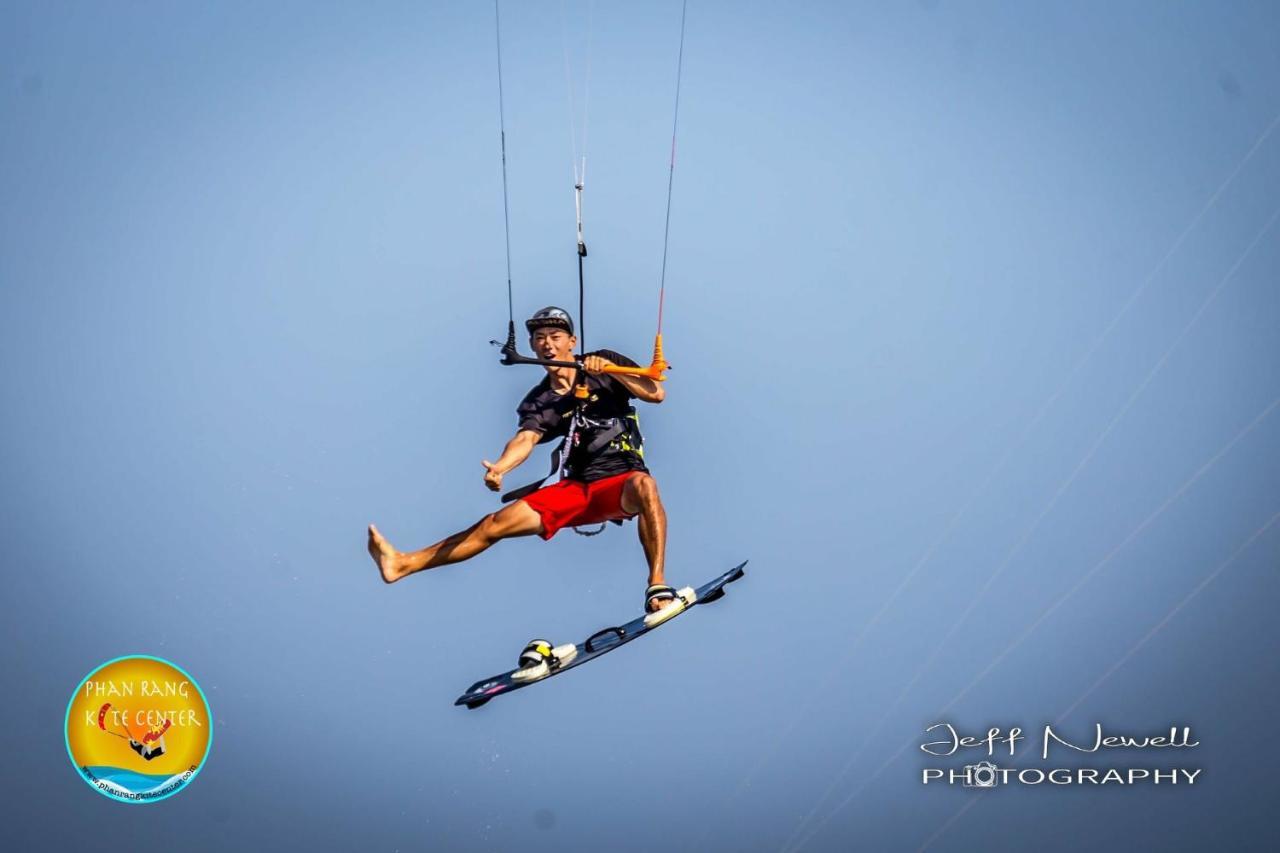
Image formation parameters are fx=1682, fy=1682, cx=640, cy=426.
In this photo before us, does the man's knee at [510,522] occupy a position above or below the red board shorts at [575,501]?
below

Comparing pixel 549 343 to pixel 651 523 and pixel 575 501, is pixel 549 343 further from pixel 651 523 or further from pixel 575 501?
pixel 651 523

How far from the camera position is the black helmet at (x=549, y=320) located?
37.1 ft

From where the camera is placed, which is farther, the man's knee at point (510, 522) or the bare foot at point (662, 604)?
the man's knee at point (510, 522)

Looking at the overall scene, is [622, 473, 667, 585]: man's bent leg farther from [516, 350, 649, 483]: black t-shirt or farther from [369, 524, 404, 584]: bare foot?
[369, 524, 404, 584]: bare foot

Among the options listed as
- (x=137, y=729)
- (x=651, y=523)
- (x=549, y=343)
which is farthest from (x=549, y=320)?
(x=137, y=729)

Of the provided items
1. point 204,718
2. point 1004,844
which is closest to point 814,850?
point 1004,844

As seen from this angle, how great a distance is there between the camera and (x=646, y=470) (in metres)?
11.5

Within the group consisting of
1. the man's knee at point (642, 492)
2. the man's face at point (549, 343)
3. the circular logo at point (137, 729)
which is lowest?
the man's knee at point (642, 492)

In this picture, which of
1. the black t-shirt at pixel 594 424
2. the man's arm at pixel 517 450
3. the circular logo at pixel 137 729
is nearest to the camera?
the man's arm at pixel 517 450

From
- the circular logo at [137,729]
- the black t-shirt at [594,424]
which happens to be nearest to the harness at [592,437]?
the black t-shirt at [594,424]

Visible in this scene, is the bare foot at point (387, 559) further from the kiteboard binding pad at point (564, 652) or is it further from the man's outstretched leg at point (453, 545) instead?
the kiteboard binding pad at point (564, 652)

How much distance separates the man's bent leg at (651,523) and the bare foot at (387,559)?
1.61 meters

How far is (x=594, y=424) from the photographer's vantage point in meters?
11.4

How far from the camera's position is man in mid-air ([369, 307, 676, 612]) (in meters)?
11.1
